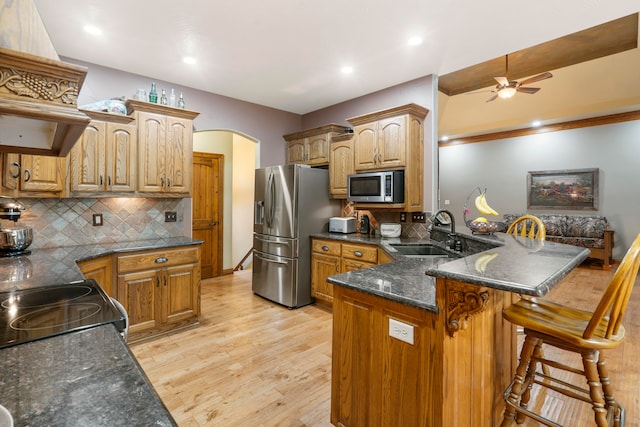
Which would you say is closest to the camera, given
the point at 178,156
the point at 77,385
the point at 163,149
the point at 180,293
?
the point at 77,385

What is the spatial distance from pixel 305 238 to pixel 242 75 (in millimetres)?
2037

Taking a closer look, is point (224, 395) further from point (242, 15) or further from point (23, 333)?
point (242, 15)

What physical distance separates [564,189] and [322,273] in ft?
21.6

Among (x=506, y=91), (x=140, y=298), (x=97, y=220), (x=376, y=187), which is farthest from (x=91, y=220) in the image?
(x=506, y=91)

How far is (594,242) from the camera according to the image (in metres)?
6.21

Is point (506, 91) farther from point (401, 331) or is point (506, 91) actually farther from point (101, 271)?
point (101, 271)

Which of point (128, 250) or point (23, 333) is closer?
point (23, 333)

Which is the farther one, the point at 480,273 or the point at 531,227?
the point at 531,227

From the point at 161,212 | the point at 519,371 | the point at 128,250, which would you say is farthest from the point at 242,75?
the point at 519,371

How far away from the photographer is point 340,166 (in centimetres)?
410

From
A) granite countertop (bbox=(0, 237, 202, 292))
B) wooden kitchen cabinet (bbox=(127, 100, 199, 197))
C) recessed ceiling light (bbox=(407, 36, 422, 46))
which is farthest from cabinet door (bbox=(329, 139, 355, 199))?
granite countertop (bbox=(0, 237, 202, 292))

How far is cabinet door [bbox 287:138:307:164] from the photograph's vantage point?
4.64 m

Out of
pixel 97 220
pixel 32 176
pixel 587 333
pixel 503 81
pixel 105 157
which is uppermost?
pixel 503 81

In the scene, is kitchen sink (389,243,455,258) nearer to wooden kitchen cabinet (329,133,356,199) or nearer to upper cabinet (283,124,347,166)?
wooden kitchen cabinet (329,133,356,199)
